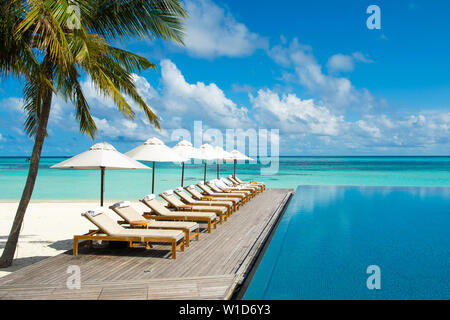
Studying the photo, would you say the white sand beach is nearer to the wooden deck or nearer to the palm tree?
the palm tree

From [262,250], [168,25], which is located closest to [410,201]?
[262,250]

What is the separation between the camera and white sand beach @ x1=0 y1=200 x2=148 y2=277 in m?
6.23

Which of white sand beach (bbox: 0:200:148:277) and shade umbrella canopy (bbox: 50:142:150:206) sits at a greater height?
shade umbrella canopy (bbox: 50:142:150:206)

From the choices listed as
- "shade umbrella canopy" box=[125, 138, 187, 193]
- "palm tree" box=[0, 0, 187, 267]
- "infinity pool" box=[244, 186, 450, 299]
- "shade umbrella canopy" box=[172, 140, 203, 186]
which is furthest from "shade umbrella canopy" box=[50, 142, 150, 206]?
"shade umbrella canopy" box=[172, 140, 203, 186]

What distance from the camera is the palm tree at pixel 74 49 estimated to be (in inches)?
183

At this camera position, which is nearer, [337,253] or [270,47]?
[337,253]

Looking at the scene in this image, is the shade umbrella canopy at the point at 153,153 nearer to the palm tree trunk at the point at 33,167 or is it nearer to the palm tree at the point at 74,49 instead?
the palm tree at the point at 74,49

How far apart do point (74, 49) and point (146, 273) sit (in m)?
3.05

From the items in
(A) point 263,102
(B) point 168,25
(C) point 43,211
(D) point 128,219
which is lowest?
(C) point 43,211

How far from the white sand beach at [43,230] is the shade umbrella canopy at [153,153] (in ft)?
4.59

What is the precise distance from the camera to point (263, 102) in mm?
25438

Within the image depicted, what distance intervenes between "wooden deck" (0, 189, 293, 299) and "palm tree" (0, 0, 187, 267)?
1.62 metres
